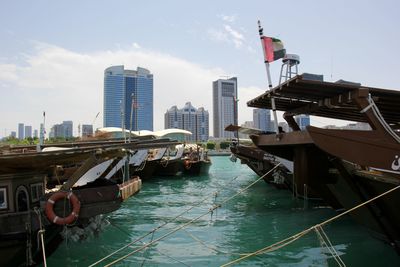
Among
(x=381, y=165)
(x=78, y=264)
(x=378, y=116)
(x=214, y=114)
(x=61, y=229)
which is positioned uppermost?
(x=214, y=114)

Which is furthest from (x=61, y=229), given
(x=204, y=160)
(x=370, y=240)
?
(x=204, y=160)

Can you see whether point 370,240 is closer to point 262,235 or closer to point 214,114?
point 262,235

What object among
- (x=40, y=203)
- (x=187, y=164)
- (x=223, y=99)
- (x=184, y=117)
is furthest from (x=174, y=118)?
(x=40, y=203)

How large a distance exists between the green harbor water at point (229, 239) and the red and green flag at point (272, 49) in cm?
478

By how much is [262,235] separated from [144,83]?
1382 inches

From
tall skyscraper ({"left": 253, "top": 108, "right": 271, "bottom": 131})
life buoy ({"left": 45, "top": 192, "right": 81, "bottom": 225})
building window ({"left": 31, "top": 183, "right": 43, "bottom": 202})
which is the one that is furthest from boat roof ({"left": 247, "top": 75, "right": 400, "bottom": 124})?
tall skyscraper ({"left": 253, "top": 108, "right": 271, "bottom": 131})

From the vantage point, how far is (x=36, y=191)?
9266 millimetres

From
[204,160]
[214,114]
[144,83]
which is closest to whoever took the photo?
[204,160]

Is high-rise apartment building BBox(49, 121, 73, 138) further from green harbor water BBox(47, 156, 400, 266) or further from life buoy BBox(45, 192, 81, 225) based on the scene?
life buoy BBox(45, 192, 81, 225)

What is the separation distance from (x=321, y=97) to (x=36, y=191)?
6.90 metres

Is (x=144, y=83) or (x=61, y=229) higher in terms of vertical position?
(x=144, y=83)

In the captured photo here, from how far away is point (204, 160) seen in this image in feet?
127

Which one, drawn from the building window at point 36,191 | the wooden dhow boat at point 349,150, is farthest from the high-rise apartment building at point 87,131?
the wooden dhow boat at point 349,150

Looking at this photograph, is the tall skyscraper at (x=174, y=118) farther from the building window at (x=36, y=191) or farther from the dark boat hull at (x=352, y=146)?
the dark boat hull at (x=352, y=146)
